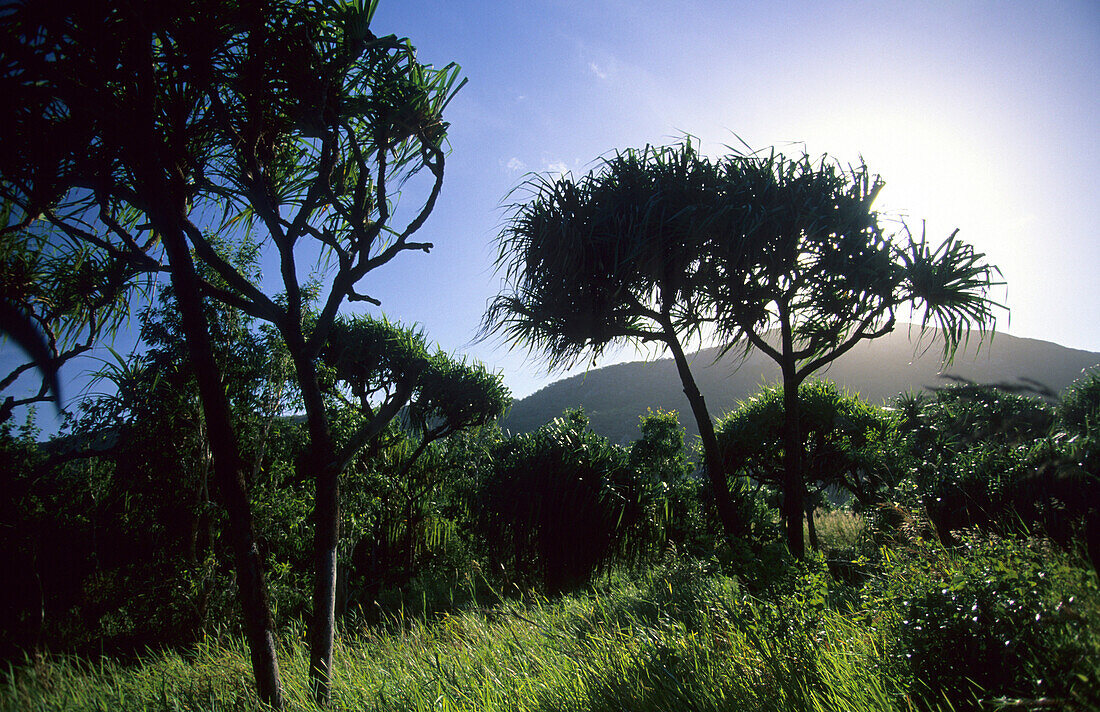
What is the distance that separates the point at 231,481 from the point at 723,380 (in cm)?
2921

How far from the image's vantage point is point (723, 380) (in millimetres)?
29312

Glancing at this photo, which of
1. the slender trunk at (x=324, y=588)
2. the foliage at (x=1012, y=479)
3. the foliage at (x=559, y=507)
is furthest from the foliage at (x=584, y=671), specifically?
the foliage at (x=559, y=507)

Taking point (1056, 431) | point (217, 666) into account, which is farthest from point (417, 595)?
point (1056, 431)

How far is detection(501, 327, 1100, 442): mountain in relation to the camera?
3138 cm

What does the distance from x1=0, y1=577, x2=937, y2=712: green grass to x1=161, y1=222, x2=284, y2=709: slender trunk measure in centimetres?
27

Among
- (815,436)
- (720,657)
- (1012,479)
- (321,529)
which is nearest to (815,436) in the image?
(815,436)

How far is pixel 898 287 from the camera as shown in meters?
5.97

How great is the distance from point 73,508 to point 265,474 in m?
2.12

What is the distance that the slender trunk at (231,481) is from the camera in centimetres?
277

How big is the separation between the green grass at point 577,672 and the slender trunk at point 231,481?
0.88 ft

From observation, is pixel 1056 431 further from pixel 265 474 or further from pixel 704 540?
pixel 265 474

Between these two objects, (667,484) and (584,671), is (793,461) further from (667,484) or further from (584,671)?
(584,671)

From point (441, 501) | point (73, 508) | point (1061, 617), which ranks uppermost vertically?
point (73, 508)

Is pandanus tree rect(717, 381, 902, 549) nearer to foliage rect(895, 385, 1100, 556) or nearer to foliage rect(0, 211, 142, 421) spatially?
foliage rect(895, 385, 1100, 556)
